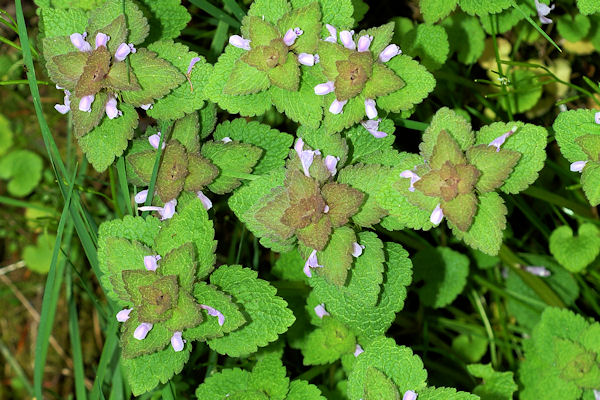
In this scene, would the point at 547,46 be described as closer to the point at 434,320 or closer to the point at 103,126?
the point at 434,320

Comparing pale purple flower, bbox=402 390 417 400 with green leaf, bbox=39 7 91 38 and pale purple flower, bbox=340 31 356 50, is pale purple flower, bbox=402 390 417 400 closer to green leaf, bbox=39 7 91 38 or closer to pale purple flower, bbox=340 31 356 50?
pale purple flower, bbox=340 31 356 50

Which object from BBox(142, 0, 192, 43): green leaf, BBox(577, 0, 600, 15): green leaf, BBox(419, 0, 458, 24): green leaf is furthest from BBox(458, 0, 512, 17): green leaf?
BBox(142, 0, 192, 43): green leaf

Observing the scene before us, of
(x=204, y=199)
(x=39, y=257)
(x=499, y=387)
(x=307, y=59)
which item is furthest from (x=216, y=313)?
(x=39, y=257)

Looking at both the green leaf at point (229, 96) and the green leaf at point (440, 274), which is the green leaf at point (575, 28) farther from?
the green leaf at point (229, 96)

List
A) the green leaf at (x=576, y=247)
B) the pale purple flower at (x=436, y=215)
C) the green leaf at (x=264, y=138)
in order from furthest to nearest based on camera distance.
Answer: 1. the green leaf at (x=576, y=247)
2. the green leaf at (x=264, y=138)
3. the pale purple flower at (x=436, y=215)

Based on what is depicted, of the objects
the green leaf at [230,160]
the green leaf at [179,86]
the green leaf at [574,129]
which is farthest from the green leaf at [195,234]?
the green leaf at [574,129]

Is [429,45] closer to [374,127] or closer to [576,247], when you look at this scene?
[374,127]
